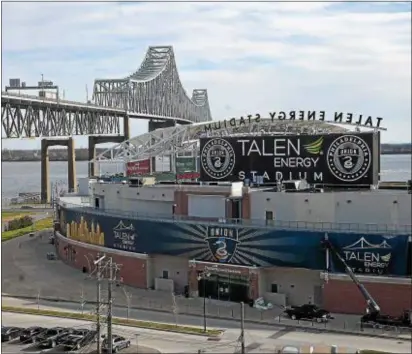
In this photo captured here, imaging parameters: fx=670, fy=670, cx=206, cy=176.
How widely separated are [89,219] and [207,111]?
468 ft

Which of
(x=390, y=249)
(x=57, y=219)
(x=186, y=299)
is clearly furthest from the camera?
(x=57, y=219)

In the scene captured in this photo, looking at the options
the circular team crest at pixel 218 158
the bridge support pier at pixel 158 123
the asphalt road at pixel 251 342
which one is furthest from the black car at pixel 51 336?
the bridge support pier at pixel 158 123

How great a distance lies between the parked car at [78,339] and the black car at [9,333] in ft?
8.41

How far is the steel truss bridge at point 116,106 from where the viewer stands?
73625 millimetres

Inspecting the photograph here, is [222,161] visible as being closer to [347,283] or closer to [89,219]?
[89,219]

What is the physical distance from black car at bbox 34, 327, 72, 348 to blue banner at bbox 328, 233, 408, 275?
12.7 m

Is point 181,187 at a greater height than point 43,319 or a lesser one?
greater

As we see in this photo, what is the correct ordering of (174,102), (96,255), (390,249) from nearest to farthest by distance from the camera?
(390,249), (96,255), (174,102)

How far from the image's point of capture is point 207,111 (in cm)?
18338

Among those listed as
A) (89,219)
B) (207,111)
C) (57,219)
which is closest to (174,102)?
(207,111)

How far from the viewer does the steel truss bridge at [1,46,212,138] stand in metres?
73.6

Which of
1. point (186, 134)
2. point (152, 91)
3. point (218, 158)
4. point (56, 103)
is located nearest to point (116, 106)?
point (152, 91)

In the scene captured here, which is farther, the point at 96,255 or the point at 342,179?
the point at 96,255

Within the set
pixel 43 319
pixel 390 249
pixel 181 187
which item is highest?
pixel 181 187
